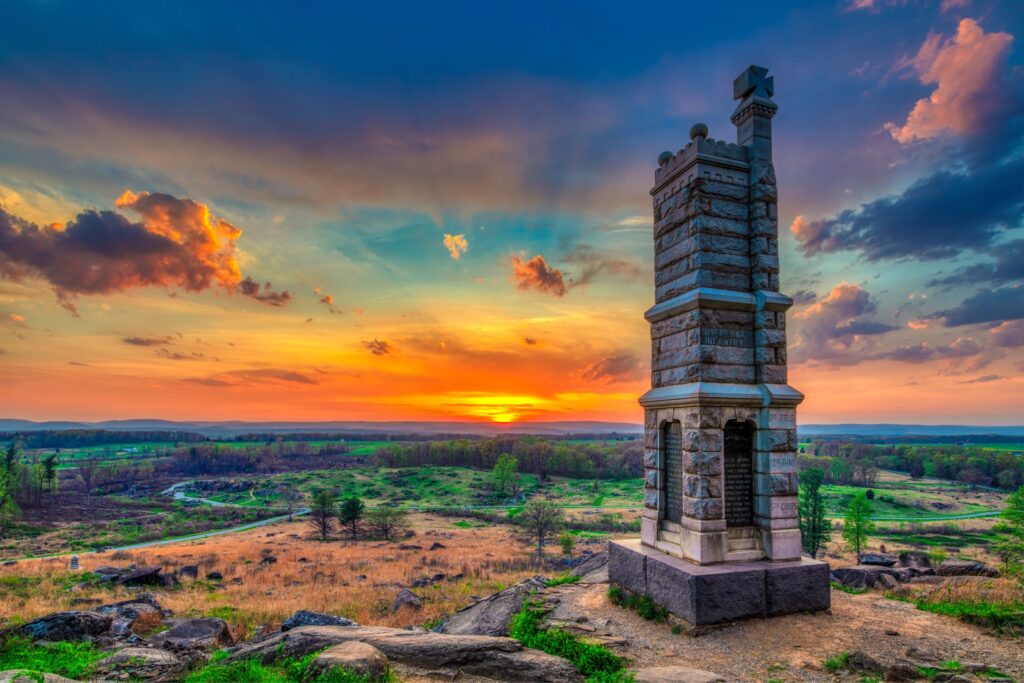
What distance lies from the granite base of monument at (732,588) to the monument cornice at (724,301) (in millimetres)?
6292

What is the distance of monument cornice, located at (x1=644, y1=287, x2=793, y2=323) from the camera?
1276 centimetres

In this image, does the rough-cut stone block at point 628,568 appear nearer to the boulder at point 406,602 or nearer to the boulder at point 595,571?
the boulder at point 595,571

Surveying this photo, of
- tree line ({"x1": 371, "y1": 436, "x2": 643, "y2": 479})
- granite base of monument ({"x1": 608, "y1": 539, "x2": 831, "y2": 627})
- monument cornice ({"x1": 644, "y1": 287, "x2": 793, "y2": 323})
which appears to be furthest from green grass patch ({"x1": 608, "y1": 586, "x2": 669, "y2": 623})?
tree line ({"x1": 371, "y1": 436, "x2": 643, "y2": 479})

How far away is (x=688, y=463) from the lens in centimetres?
1247

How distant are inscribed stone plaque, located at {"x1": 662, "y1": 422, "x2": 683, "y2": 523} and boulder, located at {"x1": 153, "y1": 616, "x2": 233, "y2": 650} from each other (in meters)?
13.0

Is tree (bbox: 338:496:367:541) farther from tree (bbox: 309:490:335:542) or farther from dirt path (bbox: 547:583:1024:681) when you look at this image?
dirt path (bbox: 547:583:1024:681)

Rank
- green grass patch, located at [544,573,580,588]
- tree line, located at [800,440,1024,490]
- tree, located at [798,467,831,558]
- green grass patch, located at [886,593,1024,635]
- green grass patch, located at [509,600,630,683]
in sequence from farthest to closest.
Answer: tree line, located at [800,440,1024,490], tree, located at [798,467,831,558], green grass patch, located at [544,573,580,588], green grass patch, located at [886,593,1024,635], green grass patch, located at [509,600,630,683]

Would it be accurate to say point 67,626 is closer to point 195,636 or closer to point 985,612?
point 195,636

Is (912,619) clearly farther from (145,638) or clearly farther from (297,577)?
(297,577)

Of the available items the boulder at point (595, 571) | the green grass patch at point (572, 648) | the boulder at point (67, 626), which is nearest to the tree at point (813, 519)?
the boulder at point (595, 571)

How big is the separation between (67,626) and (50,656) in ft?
7.28

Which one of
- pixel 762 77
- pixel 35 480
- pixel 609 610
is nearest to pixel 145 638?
pixel 609 610

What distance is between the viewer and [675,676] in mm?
8227

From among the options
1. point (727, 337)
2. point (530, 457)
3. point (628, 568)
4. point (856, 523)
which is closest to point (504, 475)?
point (530, 457)
